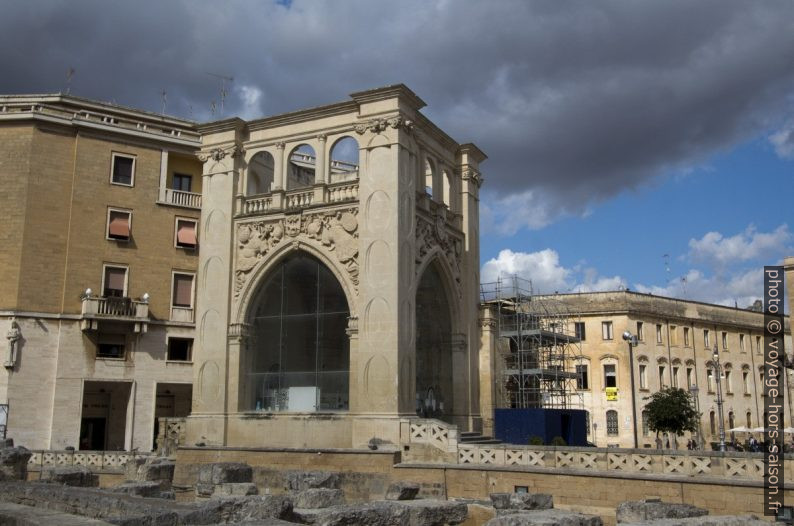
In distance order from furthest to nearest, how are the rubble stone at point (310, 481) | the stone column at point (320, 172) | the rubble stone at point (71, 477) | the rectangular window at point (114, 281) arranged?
the rectangular window at point (114, 281) → the stone column at point (320, 172) → the rubble stone at point (71, 477) → the rubble stone at point (310, 481)

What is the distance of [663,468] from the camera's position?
58.2 feet

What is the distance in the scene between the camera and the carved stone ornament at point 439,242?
2573cm

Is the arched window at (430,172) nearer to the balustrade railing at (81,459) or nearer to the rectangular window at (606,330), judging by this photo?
the balustrade railing at (81,459)

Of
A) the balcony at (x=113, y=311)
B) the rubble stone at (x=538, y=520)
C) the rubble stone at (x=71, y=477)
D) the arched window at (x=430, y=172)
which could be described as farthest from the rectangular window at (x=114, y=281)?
the rubble stone at (x=538, y=520)

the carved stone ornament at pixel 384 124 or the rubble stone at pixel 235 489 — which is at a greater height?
the carved stone ornament at pixel 384 124

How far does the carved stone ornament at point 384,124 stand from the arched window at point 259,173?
410 centimetres

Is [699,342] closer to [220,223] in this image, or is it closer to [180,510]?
[220,223]

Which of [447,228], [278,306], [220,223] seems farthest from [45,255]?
[447,228]

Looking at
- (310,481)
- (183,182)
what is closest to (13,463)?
(310,481)

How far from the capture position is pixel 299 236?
25.8 metres

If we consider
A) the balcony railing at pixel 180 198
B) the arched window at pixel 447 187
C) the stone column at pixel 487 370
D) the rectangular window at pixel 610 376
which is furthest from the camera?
the rectangular window at pixel 610 376

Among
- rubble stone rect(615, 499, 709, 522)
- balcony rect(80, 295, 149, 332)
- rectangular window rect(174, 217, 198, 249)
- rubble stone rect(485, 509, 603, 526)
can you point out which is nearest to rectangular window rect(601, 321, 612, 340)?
rectangular window rect(174, 217, 198, 249)

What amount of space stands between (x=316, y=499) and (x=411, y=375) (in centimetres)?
890

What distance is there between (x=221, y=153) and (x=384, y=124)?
6.64 m
